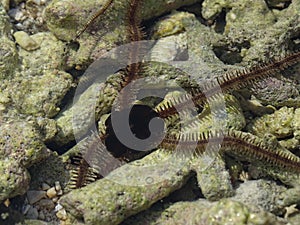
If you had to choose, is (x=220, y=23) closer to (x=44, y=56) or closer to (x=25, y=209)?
(x=44, y=56)

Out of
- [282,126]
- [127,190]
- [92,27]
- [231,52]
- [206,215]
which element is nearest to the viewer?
[206,215]

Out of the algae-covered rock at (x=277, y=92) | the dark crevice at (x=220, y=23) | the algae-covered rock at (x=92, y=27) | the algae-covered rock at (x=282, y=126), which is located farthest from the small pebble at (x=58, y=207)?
the dark crevice at (x=220, y=23)

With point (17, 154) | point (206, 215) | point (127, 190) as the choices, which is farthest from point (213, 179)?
point (17, 154)

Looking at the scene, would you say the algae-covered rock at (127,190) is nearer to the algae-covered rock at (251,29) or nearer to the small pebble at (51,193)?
the small pebble at (51,193)

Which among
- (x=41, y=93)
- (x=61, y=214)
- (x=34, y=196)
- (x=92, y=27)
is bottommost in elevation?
(x=61, y=214)

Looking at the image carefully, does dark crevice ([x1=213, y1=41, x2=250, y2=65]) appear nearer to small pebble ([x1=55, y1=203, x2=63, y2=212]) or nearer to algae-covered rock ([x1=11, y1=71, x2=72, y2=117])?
algae-covered rock ([x1=11, y1=71, x2=72, y2=117])

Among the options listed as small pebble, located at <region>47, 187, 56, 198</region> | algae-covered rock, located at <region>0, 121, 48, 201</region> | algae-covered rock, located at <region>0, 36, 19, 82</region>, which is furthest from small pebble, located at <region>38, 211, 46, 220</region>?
algae-covered rock, located at <region>0, 36, 19, 82</region>
